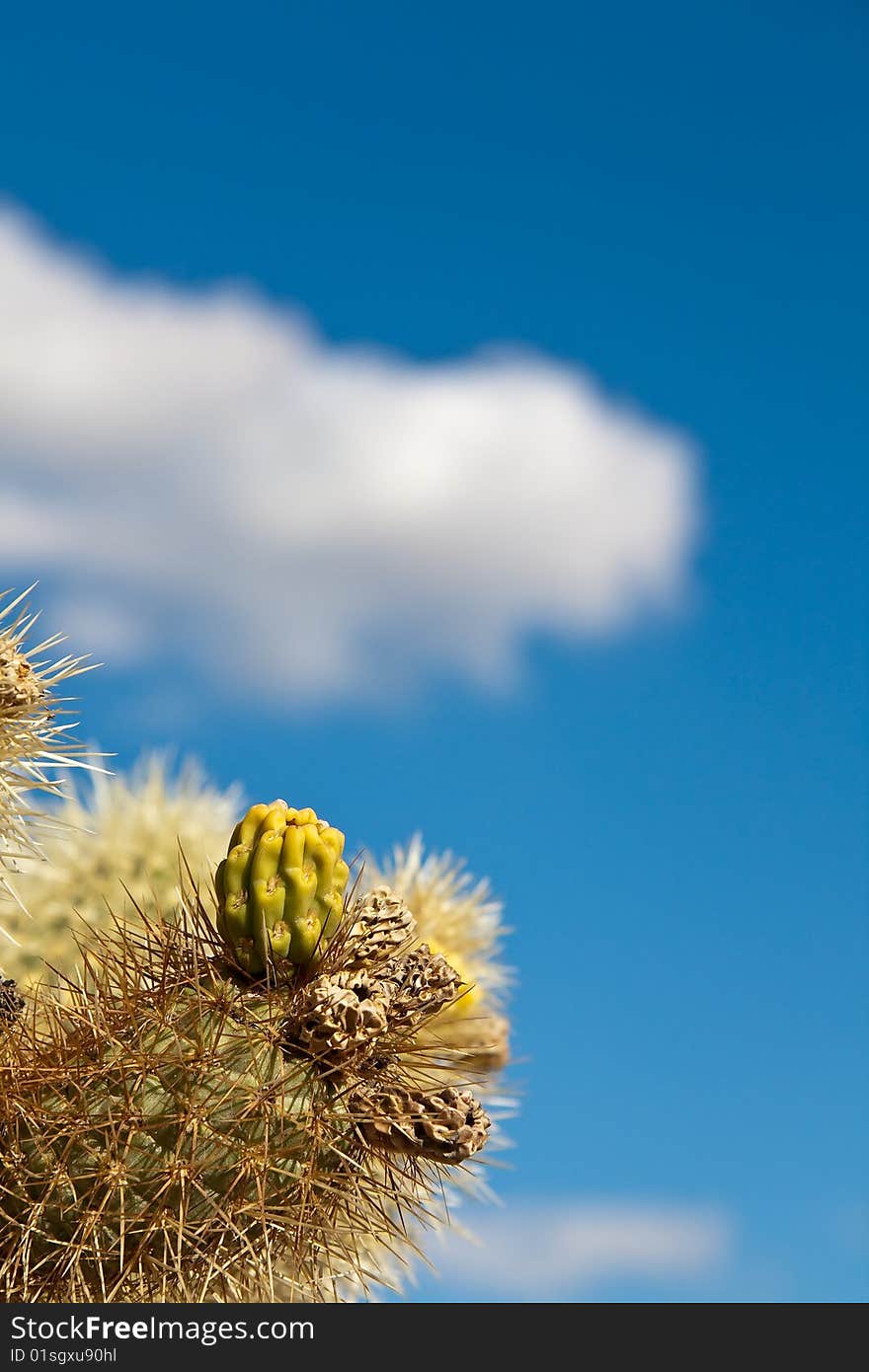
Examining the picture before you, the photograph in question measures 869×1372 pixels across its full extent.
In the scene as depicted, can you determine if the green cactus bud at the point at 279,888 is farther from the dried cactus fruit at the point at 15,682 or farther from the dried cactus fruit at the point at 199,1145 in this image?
the dried cactus fruit at the point at 15,682

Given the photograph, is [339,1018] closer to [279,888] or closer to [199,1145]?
[279,888]

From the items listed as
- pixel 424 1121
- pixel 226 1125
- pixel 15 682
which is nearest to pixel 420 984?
pixel 424 1121

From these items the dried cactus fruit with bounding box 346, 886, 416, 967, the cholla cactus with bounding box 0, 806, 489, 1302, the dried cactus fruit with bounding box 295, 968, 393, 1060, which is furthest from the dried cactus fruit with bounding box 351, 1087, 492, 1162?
the dried cactus fruit with bounding box 346, 886, 416, 967

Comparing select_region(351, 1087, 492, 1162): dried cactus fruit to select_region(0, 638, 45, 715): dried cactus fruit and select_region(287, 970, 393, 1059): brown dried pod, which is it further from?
select_region(0, 638, 45, 715): dried cactus fruit

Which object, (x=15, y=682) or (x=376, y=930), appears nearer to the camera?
(x=376, y=930)

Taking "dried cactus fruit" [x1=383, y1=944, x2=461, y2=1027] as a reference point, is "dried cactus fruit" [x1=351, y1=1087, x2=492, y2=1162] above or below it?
below
